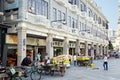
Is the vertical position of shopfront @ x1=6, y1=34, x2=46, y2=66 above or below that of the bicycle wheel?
above

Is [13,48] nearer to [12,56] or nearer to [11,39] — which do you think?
[12,56]

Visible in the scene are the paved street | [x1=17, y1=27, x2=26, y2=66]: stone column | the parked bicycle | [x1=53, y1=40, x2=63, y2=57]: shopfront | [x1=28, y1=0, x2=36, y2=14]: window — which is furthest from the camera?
[x1=53, y1=40, x2=63, y2=57]: shopfront

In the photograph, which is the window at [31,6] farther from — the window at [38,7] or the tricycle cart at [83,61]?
the tricycle cart at [83,61]

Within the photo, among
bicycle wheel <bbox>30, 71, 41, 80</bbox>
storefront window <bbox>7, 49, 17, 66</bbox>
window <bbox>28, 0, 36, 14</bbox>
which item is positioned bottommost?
bicycle wheel <bbox>30, 71, 41, 80</bbox>

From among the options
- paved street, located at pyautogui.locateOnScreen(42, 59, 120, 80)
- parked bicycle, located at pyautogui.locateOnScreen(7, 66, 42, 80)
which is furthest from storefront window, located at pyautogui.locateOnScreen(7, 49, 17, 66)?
parked bicycle, located at pyautogui.locateOnScreen(7, 66, 42, 80)

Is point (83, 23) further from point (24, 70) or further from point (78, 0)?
point (24, 70)

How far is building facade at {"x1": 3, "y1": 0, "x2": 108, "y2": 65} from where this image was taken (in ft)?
77.7

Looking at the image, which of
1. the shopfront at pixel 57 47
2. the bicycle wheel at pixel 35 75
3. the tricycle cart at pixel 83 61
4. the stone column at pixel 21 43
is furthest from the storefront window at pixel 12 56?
the shopfront at pixel 57 47

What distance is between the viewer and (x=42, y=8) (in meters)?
27.9

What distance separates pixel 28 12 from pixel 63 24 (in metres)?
10.2

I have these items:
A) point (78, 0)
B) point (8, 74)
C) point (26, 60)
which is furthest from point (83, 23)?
point (8, 74)

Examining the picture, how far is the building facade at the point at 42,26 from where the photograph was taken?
933 inches

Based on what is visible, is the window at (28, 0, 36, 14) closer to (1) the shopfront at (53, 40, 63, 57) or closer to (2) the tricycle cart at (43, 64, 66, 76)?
(2) the tricycle cart at (43, 64, 66, 76)

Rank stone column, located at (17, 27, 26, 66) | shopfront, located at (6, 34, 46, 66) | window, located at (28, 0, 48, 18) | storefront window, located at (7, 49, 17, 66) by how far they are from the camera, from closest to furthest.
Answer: stone column, located at (17, 27, 26, 66) < shopfront, located at (6, 34, 46, 66) < storefront window, located at (7, 49, 17, 66) < window, located at (28, 0, 48, 18)
